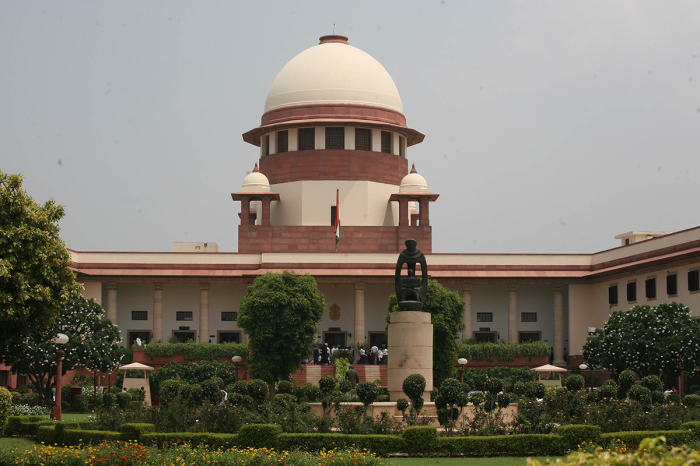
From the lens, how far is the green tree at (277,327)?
128 feet

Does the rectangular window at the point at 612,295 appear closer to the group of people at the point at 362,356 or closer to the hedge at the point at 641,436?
the group of people at the point at 362,356

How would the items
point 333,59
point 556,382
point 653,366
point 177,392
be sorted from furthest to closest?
1. point 333,59
2. point 556,382
3. point 653,366
4. point 177,392

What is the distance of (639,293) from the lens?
43.9 metres

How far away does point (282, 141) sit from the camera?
53.9 m

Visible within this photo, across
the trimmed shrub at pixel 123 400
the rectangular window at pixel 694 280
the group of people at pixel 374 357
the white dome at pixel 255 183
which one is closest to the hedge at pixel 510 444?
the trimmed shrub at pixel 123 400

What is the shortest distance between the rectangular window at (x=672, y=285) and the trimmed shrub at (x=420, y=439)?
81.2ft

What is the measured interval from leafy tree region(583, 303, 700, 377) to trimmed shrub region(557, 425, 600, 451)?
53.8 ft

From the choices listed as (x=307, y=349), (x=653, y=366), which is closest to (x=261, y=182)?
(x=307, y=349)

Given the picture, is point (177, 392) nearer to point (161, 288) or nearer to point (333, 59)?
point (161, 288)

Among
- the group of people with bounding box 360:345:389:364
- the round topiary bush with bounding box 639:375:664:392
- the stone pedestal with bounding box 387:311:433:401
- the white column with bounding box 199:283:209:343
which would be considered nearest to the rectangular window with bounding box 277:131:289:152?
the white column with bounding box 199:283:209:343

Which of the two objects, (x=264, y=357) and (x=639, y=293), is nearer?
(x=264, y=357)

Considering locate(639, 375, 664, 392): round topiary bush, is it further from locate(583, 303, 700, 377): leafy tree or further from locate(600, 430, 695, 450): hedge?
locate(583, 303, 700, 377): leafy tree

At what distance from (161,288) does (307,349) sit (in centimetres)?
1283

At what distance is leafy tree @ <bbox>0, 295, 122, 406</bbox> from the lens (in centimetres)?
3272
